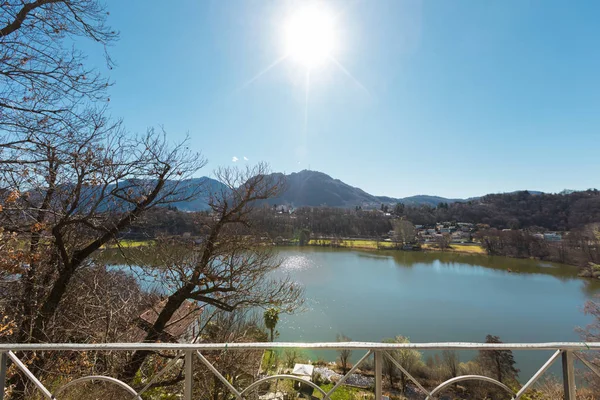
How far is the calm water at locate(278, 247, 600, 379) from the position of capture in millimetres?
14570

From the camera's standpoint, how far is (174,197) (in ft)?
14.8

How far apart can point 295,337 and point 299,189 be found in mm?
144329

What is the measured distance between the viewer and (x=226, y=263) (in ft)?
15.5

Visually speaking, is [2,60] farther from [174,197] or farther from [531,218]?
[531,218]

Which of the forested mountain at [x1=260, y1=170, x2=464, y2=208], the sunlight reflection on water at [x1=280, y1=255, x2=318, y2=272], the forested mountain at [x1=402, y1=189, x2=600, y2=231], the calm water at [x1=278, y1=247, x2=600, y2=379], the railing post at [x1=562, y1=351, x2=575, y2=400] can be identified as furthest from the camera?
the forested mountain at [x1=260, y1=170, x2=464, y2=208]

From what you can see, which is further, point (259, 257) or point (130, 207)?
point (259, 257)

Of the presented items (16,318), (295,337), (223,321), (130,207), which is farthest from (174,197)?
(295,337)

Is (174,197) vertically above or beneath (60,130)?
beneath

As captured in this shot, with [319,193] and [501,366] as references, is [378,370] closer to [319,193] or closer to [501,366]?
[501,366]

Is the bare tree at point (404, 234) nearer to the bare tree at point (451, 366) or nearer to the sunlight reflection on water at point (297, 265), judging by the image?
the sunlight reflection on water at point (297, 265)

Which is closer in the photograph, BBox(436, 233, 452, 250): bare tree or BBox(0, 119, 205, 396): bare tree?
BBox(0, 119, 205, 396): bare tree

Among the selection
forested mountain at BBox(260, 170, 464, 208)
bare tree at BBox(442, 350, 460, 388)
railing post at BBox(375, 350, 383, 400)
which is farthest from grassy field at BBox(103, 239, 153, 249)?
forested mountain at BBox(260, 170, 464, 208)

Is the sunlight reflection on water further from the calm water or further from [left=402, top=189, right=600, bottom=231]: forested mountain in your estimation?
[left=402, top=189, right=600, bottom=231]: forested mountain

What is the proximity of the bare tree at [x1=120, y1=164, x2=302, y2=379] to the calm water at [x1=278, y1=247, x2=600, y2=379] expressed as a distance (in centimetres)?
738
